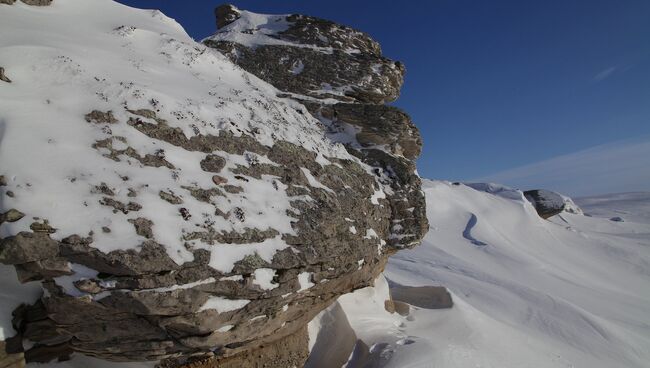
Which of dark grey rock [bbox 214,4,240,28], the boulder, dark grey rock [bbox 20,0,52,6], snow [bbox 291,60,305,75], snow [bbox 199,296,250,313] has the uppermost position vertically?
dark grey rock [bbox 214,4,240,28]

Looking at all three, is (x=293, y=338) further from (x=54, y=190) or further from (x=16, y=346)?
(x=54, y=190)

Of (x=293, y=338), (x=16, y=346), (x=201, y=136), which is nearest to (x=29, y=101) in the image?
(x=201, y=136)

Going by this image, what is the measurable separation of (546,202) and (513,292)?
1868 cm

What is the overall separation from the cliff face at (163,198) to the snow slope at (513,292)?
198 centimetres

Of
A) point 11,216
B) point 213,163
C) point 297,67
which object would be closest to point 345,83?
point 297,67

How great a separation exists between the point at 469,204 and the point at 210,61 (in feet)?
77.1

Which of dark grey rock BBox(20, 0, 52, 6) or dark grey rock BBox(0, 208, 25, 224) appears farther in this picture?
dark grey rock BBox(20, 0, 52, 6)

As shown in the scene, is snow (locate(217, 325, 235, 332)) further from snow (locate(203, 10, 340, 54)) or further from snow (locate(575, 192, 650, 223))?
snow (locate(575, 192, 650, 223))

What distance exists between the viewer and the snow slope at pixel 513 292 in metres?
7.44

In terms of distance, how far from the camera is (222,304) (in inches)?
151

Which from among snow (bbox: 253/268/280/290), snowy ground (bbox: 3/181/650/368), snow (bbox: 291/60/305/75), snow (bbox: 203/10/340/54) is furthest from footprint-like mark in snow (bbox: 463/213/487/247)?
snow (bbox: 253/268/280/290)

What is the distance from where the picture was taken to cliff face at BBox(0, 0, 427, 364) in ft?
11.0

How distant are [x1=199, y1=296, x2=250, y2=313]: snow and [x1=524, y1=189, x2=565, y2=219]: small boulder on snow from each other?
3022cm

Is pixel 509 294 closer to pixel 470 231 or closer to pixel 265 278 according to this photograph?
pixel 470 231
